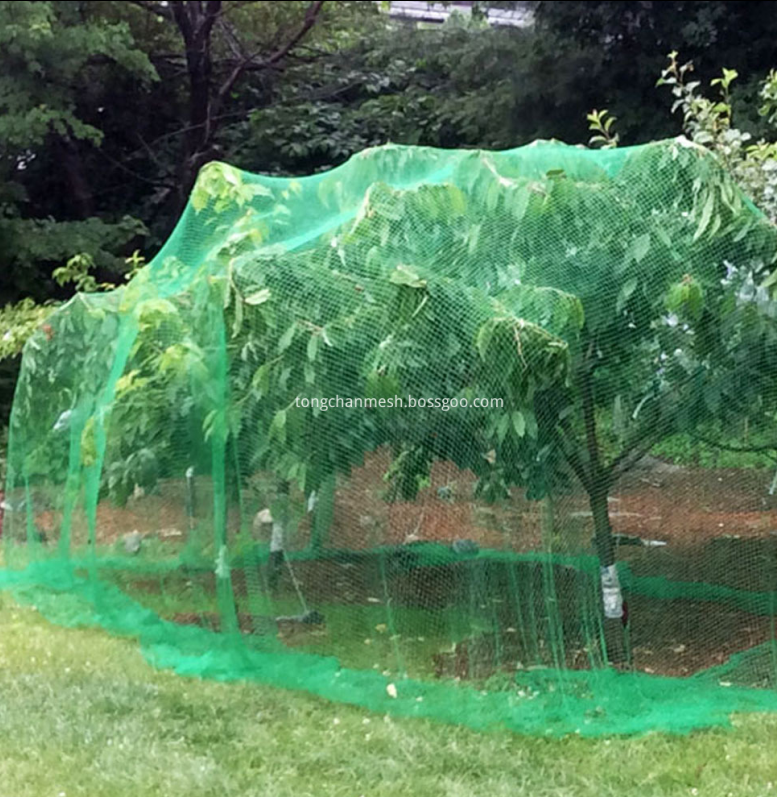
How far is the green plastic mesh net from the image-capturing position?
11.2 feet

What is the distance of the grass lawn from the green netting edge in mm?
62

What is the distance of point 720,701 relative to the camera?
3.51 meters

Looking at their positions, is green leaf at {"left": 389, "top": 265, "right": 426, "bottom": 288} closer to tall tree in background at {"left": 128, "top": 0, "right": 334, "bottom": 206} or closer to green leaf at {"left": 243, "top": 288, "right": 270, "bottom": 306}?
green leaf at {"left": 243, "top": 288, "right": 270, "bottom": 306}

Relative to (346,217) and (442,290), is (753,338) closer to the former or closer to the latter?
(442,290)

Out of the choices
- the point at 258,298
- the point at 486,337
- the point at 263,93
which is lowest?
the point at 486,337

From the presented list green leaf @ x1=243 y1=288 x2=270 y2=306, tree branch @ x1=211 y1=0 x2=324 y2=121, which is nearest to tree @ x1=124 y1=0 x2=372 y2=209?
tree branch @ x1=211 y1=0 x2=324 y2=121

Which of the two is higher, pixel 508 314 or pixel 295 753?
pixel 508 314

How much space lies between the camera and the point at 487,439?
3346 mm

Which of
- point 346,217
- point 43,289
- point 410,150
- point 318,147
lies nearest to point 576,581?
point 346,217

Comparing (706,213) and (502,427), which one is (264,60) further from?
(502,427)

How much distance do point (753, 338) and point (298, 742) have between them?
219 centimetres

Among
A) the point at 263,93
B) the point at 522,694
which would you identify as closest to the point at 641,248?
the point at 522,694

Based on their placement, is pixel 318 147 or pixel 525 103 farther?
pixel 318 147

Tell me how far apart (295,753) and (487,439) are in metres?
1.24
